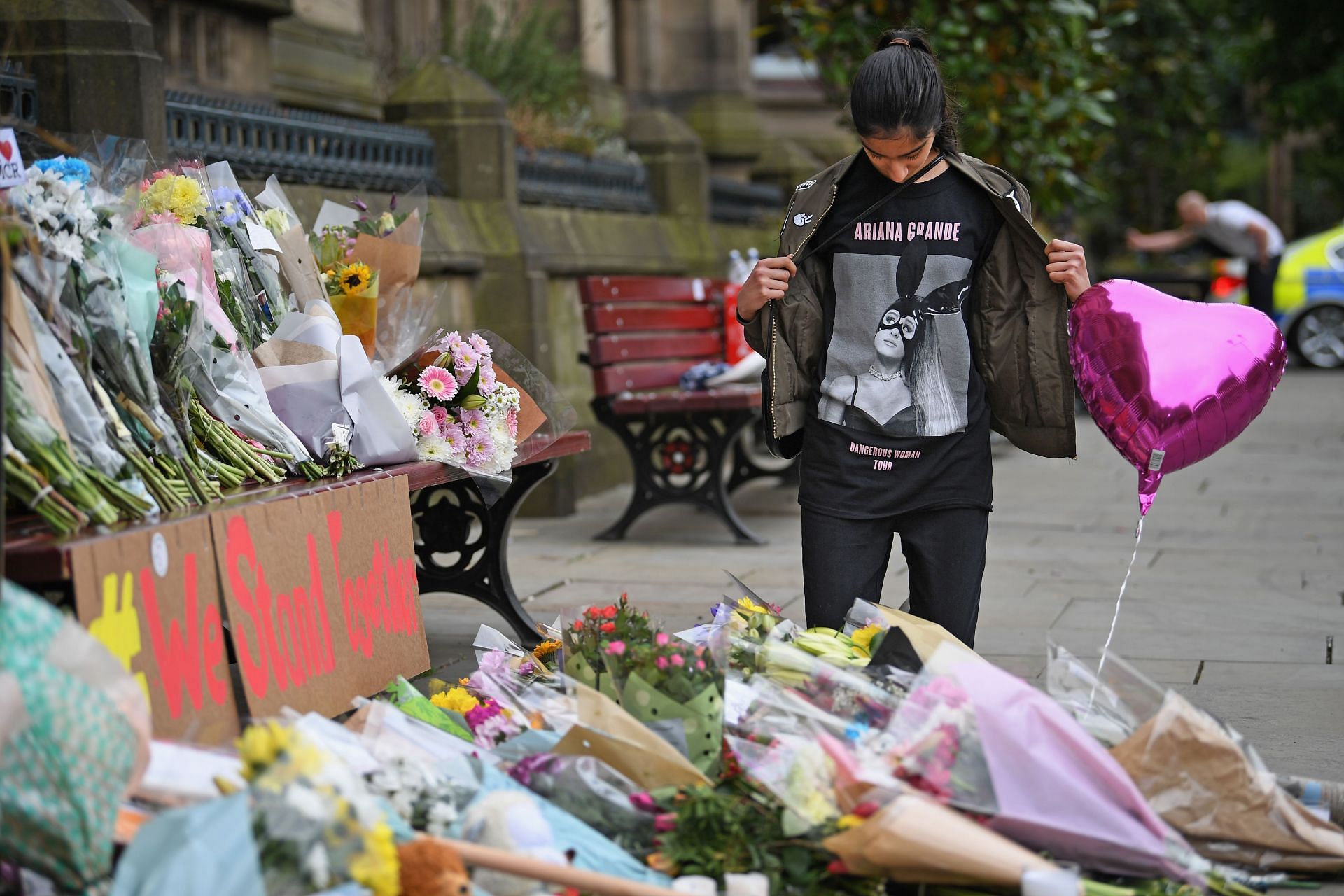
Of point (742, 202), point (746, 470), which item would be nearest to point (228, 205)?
point (746, 470)

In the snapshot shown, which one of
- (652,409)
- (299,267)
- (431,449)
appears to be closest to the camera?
(299,267)

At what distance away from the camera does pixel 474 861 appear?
2822 millimetres

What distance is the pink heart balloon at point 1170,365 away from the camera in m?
3.88

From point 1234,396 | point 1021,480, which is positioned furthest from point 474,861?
Result: point 1021,480

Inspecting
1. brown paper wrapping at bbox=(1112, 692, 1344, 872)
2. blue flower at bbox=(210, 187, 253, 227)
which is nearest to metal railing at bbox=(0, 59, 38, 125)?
blue flower at bbox=(210, 187, 253, 227)

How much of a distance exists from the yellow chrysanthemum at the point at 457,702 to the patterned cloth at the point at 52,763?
1.16 metres

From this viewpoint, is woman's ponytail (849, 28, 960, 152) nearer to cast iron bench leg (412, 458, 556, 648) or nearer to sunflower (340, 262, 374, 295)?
sunflower (340, 262, 374, 295)

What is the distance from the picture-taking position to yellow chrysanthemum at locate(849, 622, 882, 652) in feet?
12.4

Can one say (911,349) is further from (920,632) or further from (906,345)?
(920,632)

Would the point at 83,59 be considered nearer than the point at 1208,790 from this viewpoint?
No

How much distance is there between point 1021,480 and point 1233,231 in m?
7.19

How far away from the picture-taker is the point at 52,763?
2.64m

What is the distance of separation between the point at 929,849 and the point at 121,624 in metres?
1.63

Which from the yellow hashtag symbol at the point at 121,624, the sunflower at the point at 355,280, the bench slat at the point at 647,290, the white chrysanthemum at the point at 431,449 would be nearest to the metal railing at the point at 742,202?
the bench slat at the point at 647,290
